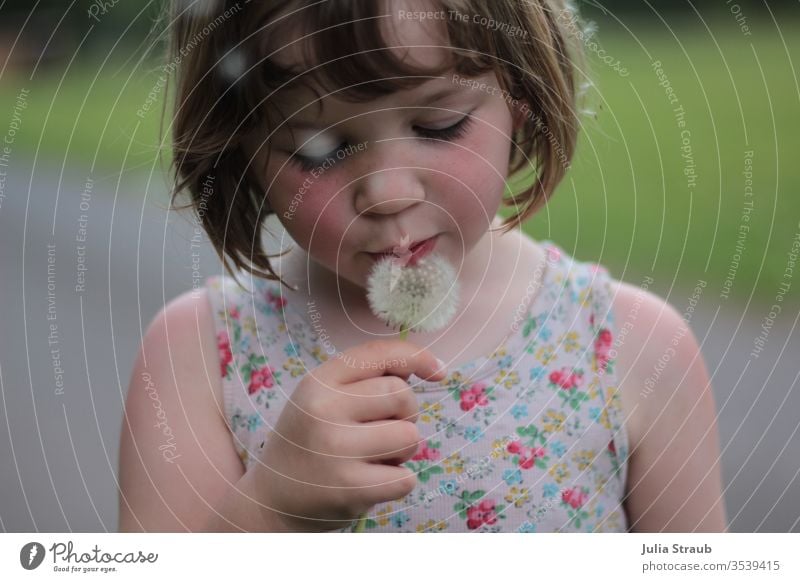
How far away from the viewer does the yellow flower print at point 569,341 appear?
63 cm

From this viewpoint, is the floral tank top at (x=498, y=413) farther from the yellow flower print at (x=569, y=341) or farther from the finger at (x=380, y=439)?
the finger at (x=380, y=439)

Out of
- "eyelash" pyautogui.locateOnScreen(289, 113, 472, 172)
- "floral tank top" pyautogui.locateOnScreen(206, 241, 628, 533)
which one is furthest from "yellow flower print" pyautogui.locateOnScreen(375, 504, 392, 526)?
"eyelash" pyautogui.locateOnScreen(289, 113, 472, 172)

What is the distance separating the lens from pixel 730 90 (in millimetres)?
665

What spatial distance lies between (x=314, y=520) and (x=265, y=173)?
205 millimetres

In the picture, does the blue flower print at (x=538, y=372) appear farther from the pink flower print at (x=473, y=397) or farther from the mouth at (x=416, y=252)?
the mouth at (x=416, y=252)

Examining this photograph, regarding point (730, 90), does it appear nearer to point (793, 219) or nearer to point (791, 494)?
point (793, 219)

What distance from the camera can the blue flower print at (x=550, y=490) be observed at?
0.61 metres

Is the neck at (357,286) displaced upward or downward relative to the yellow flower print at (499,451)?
upward

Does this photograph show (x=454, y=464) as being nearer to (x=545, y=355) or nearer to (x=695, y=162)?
(x=545, y=355)

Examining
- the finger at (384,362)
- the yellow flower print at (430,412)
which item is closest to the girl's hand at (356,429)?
the finger at (384,362)

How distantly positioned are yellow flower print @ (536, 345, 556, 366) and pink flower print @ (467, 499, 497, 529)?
101mm

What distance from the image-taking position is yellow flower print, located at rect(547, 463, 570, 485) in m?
0.61

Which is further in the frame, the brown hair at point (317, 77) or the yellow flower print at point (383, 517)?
the yellow flower print at point (383, 517)

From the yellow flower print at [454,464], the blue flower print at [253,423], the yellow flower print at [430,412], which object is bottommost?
the yellow flower print at [454,464]
